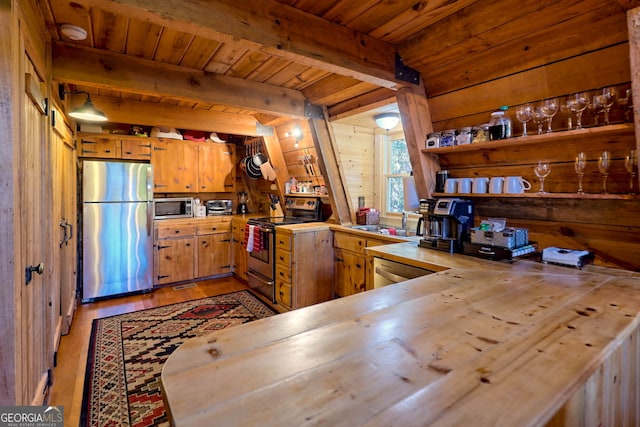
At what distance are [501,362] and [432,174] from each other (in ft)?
6.49

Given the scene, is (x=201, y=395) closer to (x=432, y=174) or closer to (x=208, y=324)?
(x=432, y=174)

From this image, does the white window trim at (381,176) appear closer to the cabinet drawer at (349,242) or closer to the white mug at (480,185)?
the cabinet drawer at (349,242)

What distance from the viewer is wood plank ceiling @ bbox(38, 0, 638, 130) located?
1628 millimetres

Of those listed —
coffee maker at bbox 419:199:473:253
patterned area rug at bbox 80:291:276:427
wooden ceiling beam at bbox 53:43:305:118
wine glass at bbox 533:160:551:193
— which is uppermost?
wooden ceiling beam at bbox 53:43:305:118

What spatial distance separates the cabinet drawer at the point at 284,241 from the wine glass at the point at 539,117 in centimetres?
224

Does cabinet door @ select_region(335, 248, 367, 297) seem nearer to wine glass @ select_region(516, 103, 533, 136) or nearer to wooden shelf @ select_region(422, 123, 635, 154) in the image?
wooden shelf @ select_region(422, 123, 635, 154)

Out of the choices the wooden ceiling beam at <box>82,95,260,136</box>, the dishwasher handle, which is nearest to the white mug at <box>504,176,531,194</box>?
the dishwasher handle

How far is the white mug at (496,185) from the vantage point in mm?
2225

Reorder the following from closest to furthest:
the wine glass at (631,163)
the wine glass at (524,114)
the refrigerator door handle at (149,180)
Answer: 1. the wine glass at (631,163)
2. the wine glass at (524,114)
3. the refrigerator door handle at (149,180)

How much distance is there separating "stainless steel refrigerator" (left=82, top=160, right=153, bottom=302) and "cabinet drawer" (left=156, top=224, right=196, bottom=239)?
0.47 ft

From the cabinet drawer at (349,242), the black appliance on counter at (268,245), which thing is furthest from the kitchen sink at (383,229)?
the black appliance on counter at (268,245)

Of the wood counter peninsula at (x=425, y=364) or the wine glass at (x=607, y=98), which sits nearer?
the wood counter peninsula at (x=425, y=364)

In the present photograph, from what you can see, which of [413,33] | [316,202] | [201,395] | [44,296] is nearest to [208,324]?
[44,296]

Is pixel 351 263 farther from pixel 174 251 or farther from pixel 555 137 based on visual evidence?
pixel 174 251
